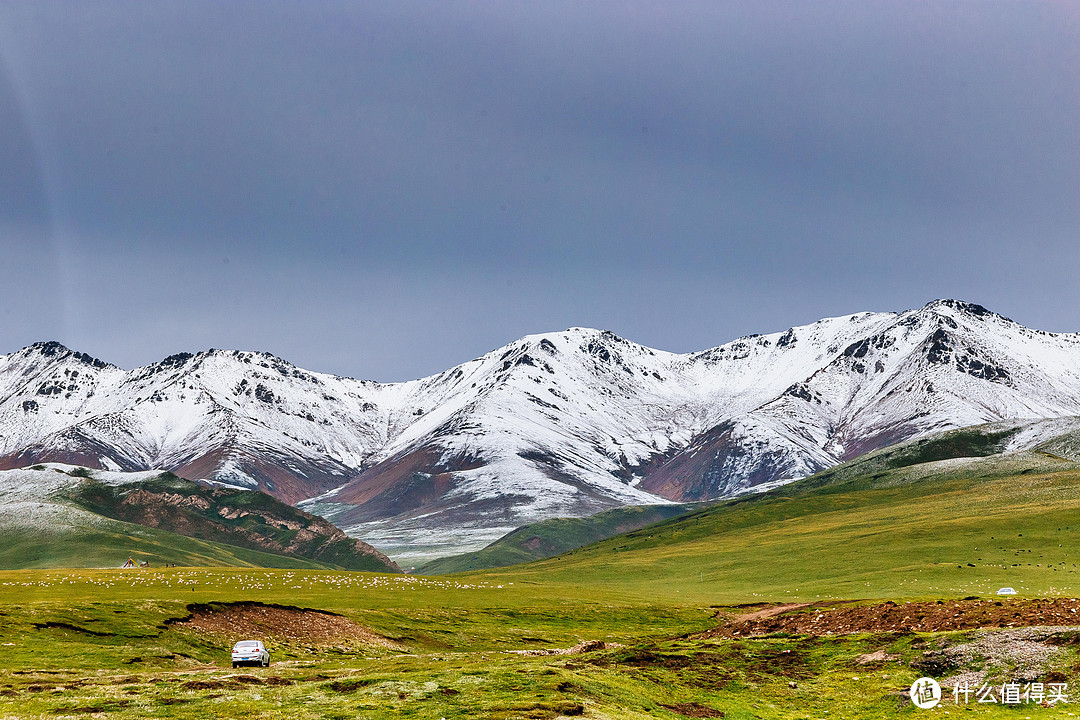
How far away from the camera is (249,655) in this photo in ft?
153

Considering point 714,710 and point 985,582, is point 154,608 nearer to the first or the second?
point 714,710

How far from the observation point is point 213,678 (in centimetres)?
4003

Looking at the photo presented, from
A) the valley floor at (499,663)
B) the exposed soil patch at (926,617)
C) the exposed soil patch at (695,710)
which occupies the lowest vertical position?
the exposed soil patch at (695,710)

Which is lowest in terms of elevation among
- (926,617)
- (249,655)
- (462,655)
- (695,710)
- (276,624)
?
(695,710)

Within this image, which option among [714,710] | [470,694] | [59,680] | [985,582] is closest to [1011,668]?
[714,710]

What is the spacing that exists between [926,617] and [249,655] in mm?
39534

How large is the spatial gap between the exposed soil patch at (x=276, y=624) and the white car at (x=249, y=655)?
12.9 metres

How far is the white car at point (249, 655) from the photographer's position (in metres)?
46.7

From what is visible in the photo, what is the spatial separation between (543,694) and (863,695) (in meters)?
14.6

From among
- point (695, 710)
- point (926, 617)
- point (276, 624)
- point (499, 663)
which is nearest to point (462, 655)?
point (499, 663)

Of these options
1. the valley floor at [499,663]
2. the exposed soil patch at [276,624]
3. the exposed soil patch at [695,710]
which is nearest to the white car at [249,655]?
the valley floor at [499,663]

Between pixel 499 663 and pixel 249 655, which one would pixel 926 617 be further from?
Result: pixel 249 655

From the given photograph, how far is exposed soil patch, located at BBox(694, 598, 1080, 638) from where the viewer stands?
45.9m

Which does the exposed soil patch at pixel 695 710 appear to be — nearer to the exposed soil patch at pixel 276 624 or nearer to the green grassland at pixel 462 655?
the green grassland at pixel 462 655
